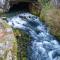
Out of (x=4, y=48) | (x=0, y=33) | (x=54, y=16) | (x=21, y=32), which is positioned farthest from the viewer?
(x=54, y=16)

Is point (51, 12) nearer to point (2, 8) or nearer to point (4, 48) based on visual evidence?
point (2, 8)

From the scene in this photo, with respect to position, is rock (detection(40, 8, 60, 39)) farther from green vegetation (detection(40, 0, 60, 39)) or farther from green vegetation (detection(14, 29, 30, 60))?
green vegetation (detection(14, 29, 30, 60))

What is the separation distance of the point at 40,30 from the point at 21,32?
118 centimetres

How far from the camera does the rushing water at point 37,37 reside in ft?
30.2

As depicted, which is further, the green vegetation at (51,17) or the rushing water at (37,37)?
the green vegetation at (51,17)

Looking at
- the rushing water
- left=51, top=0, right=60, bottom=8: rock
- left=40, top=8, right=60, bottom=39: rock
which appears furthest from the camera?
left=51, top=0, right=60, bottom=8: rock

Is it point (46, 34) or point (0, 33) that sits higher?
point (0, 33)

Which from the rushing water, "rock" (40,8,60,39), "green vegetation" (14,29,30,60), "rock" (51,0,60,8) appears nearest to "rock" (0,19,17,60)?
"green vegetation" (14,29,30,60)

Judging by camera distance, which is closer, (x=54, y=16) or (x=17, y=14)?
(x=54, y=16)

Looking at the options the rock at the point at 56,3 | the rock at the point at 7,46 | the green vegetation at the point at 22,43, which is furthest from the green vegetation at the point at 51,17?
the rock at the point at 7,46

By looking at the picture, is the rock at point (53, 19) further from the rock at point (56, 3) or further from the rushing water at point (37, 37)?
the rock at point (56, 3)

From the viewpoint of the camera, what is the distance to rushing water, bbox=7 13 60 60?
9.20 m

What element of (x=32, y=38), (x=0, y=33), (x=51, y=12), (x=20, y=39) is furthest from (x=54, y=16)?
(x=0, y=33)

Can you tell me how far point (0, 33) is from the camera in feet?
28.7
